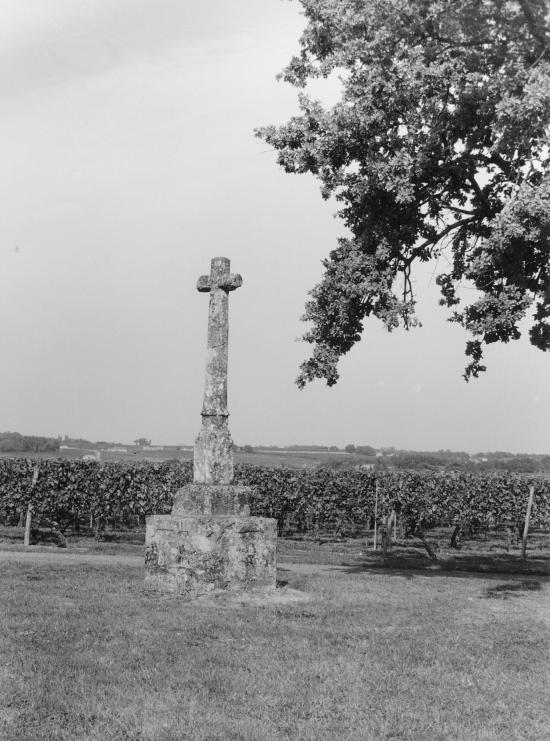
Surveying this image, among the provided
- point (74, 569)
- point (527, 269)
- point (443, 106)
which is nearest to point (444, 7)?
point (443, 106)

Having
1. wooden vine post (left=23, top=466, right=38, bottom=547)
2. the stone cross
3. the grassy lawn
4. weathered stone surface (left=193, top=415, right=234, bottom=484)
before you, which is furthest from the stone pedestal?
wooden vine post (left=23, top=466, right=38, bottom=547)

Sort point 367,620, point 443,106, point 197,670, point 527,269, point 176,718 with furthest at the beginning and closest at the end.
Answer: point 527,269 < point 443,106 < point 367,620 < point 197,670 < point 176,718

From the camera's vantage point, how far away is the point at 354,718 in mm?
5367

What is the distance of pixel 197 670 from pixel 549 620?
5.77 meters

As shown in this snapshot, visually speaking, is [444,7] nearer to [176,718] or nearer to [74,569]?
[176,718]

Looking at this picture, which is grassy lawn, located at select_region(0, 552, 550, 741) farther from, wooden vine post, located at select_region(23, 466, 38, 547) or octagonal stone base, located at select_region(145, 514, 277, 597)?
wooden vine post, located at select_region(23, 466, 38, 547)

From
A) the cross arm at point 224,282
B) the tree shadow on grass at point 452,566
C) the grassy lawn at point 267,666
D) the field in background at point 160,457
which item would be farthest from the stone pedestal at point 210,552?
the field in background at point 160,457

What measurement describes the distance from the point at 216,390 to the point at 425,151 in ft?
16.0

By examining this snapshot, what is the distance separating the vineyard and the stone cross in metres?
12.3

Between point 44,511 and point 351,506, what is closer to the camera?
point 44,511

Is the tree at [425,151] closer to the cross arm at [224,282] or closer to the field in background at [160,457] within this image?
the cross arm at [224,282]

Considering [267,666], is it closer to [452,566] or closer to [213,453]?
[213,453]

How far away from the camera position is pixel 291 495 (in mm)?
25984

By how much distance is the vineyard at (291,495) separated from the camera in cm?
2344
